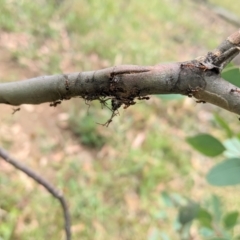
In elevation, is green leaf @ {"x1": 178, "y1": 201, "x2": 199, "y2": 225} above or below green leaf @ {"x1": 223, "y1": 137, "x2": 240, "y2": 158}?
below

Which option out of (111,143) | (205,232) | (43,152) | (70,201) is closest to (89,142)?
(111,143)

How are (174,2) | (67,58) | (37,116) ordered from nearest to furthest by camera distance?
(37,116), (67,58), (174,2)

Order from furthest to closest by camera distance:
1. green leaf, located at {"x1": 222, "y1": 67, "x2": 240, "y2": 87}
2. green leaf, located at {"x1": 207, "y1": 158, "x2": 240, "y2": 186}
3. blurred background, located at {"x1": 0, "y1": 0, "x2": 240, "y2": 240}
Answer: blurred background, located at {"x1": 0, "y1": 0, "x2": 240, "y2": 240} → green leaf, located at {"x1": 207, "y1": 158, "x2": 240, "y2": 186} → green leaf, located at {"x1": 222, "y1": 67, "x2": 240, "y2": 87}

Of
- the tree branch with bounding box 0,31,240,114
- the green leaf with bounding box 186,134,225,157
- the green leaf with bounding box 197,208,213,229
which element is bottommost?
the tree branch with bounding box 0,31,240,114

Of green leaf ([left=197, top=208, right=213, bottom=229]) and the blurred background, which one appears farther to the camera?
the blurred background

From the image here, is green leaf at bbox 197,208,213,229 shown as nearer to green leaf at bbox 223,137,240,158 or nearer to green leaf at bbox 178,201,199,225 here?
green leaf at bbox 178,201,199,225

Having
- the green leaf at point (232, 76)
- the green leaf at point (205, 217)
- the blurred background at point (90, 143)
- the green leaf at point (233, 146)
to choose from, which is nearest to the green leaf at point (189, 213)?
the green leaf at point (205, 217)

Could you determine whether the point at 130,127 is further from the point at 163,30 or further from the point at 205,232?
the point at 163,30

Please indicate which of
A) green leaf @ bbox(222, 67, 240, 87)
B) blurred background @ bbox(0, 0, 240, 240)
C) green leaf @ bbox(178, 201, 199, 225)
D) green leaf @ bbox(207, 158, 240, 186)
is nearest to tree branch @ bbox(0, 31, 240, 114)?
green leaf @ bbox(222, 67, 240, 87)
